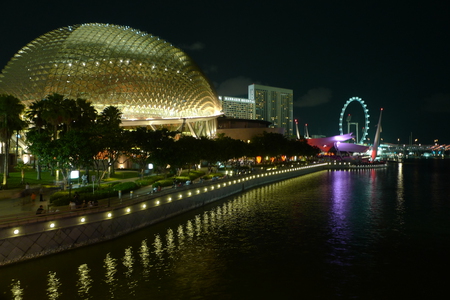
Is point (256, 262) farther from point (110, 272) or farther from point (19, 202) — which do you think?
point (19, 202)

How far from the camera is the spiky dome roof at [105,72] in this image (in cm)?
6519

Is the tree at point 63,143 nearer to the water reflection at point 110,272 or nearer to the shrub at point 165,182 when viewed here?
the shrub at point 165,182

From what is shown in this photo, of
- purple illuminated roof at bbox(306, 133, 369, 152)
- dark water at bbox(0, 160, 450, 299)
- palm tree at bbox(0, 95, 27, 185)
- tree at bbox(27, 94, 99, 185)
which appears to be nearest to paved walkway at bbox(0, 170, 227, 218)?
tree at bbox(27, 94, 99, 185)

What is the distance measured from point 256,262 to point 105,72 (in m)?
56.4

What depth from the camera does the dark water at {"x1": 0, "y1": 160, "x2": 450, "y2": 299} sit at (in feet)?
51.9

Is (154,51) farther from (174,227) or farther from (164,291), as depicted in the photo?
(164,291)

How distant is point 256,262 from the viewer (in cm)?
1939

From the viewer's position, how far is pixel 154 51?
7538 centimetres

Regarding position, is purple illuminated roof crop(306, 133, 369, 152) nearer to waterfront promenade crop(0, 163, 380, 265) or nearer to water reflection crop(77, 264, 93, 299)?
waterfront promenade crop(0, 163, 380, 265)

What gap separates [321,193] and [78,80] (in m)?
Result: 46.7

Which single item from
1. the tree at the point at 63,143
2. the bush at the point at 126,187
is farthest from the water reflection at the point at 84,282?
the tree at the point at 63,143

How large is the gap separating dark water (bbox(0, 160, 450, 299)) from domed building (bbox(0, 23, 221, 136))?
4172cm

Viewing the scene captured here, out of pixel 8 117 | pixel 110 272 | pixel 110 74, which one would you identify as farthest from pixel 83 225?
pixel 110 74

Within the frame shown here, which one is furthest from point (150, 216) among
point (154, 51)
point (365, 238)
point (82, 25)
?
point (82, 25)
